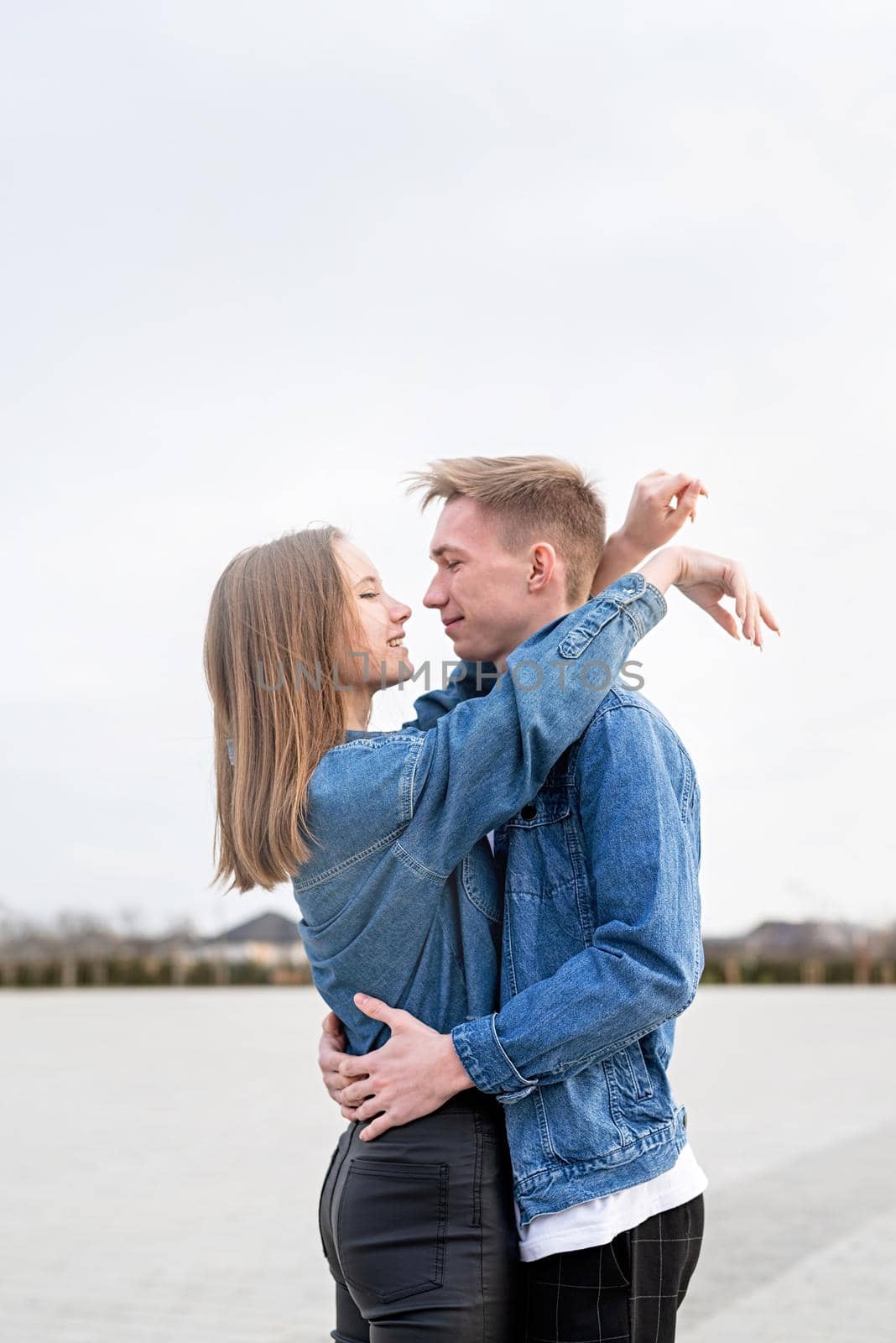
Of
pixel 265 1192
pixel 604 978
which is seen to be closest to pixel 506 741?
pixel 604 978

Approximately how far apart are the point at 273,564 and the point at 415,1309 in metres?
1.22

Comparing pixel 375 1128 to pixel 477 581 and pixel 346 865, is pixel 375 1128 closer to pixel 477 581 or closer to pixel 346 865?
pixel 346 865

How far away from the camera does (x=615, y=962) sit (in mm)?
2086

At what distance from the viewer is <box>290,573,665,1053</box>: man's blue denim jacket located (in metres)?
2.16

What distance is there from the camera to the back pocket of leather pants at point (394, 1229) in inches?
83.4

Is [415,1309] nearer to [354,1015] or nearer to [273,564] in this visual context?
[354,1015]

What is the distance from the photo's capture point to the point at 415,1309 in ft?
6.93

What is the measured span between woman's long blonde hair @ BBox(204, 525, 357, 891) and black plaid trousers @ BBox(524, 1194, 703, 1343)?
75 cm

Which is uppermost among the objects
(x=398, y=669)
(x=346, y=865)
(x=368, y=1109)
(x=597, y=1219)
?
(x=398, y=669)

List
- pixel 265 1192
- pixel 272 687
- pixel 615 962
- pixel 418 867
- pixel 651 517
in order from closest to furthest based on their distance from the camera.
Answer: pixel 615 962, pixel 418 867, pixel 272 687, pixel 651 517, pixel 265 1192

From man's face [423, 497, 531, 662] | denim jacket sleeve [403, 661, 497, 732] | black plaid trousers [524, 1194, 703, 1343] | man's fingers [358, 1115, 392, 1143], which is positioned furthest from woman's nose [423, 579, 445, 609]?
black plaid trousers [524, 1194, 703, 1343]

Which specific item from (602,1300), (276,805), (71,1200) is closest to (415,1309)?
(602,1300)

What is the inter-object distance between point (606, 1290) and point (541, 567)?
1.17 meters

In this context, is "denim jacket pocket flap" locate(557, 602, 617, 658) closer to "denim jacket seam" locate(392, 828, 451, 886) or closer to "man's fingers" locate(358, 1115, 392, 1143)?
"denim jacket seam" locate(392, 828, 451, 886)
